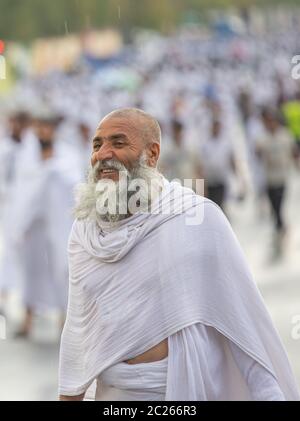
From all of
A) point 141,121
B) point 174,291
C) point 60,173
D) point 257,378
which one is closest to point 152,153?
point 141,121

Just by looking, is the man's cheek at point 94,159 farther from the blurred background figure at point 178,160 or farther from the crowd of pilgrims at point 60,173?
the blurred background figure at point 178,160

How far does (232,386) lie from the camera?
421 centimetres

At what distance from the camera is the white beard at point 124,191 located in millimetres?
4234

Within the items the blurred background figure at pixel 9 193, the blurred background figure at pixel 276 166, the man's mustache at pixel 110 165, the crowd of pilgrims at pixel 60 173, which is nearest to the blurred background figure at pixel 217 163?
the crowd of pilgrims at pixel 60 173

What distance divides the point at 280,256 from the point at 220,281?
30.1ft

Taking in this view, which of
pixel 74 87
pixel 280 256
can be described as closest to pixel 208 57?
pixel 74 87

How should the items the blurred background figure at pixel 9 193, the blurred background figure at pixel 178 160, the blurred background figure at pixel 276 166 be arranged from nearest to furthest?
the blurred background figure at pixel 9 193
the blurred background figure at pixel 178 160
the blurred background figure at pixel 276 166

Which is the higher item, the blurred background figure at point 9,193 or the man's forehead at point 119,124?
the blurred background figure at point 9,193

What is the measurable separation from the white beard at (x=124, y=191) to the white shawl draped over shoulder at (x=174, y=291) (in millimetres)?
39

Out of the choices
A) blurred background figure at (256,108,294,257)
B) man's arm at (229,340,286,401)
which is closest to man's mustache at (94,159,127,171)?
man's arm at (229,340,286,401)

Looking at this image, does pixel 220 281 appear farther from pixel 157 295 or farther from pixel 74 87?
pixel 74 87

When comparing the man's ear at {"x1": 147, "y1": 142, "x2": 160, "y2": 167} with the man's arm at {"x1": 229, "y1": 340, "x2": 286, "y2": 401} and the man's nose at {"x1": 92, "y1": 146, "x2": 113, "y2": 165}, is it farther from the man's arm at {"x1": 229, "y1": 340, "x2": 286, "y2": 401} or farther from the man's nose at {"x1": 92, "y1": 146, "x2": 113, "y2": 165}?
the man's arm at {"x1": 229, "y1": 340, "x2": 286, "y2": 401}

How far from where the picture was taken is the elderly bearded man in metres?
4.14

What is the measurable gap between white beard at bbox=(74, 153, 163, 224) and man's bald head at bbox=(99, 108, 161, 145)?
0.07 meters
